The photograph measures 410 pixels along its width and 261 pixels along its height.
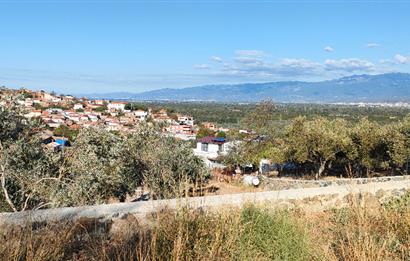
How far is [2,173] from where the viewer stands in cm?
969

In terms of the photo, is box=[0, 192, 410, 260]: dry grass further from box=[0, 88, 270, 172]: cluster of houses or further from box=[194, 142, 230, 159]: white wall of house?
box=[194, 142, 230, 159]: white wall of house

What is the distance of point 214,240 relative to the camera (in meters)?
3.46

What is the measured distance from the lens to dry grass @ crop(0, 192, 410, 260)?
3117mm

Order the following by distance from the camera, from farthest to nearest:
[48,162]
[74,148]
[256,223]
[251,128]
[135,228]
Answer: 1. [251,128]
2. [74,148]
3. [48,162]
4. [135,228]
5. [256,223]

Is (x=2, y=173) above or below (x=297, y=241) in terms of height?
below

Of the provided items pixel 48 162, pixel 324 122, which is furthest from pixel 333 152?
pixel 48 162

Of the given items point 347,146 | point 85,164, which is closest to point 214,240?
point 85,164

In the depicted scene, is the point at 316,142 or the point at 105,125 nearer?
the point at 105,125

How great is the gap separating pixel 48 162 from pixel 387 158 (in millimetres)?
18691

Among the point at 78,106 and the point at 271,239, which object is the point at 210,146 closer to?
the point at 271,239

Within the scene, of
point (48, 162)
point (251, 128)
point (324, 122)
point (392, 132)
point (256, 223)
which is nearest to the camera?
point (256, 223)

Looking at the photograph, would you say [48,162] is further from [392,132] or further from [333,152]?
[392,132]

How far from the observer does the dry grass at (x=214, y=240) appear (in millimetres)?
3117

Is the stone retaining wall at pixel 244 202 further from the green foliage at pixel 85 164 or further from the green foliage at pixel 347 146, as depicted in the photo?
the green foliage at pixel 347 146
